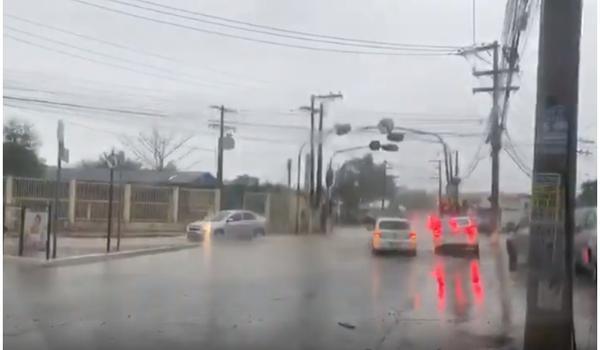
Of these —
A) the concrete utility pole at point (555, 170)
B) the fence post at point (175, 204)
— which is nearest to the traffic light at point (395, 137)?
the concrete utility pole at point (555, 170)

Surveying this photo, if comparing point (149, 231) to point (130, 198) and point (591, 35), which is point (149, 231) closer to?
point (130, 198)

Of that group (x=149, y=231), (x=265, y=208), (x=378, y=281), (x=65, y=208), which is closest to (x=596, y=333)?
(x=378, y=281)

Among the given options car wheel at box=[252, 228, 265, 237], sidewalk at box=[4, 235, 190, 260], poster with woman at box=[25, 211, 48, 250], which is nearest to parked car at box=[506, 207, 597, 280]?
car wheel at box=[252, 228, 265, 237]

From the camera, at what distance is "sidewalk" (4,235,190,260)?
3.23 meters

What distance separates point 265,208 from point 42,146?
1047 mm

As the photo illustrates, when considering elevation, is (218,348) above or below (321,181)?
below

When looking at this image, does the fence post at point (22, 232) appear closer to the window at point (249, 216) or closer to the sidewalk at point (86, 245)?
the sidewalk at point (86, 245)

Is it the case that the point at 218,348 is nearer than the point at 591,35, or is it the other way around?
the point at 591,35

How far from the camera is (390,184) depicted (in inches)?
128

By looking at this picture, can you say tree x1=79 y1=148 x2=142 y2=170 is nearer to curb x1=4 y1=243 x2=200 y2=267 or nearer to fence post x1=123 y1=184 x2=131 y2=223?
fence post x1=123 y1=184 x2=131 y2=223

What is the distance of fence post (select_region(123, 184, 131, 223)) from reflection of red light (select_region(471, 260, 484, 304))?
1.66m

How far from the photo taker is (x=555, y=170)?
3092 millimetres

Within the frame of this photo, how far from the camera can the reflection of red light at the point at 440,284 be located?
10.9 feet

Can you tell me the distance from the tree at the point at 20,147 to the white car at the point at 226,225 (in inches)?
30.1
